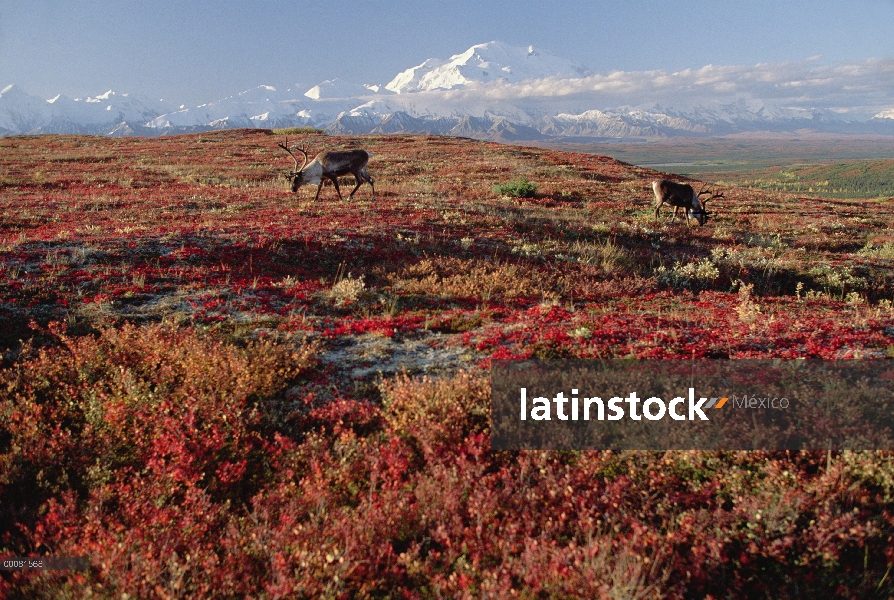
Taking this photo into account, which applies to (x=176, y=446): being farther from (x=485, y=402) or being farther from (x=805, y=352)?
(x=805, y=352)

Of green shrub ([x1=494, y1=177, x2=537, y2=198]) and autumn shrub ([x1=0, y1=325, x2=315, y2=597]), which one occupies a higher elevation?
green shrub ([x1=494, y1=177, x2=537, y2=198])

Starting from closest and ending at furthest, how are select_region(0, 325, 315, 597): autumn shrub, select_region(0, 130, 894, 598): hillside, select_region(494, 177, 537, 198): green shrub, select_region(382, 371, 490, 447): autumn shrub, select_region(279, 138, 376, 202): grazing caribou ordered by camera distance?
select_region(0, 130, 894, 598): hillside, select_region(0, 325, 315, 597): autumn shrub, select_region(382, 371, 490, 447): autumn shrub, select_region(279, 138, 376, 202): grazing caribou, select_region(494, 177, 537, 198): green shrub

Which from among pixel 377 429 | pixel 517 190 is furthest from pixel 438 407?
pixel 517 190

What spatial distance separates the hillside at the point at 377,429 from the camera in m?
3.84

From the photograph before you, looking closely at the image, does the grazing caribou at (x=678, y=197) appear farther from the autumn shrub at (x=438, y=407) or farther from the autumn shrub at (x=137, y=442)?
the autumn shrub at (x=137, y=442)

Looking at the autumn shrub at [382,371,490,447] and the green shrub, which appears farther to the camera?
A: the green shrub

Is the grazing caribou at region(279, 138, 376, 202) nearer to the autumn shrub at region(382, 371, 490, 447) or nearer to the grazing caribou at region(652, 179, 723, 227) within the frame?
the grazing caribou at region(652, 179, 723, 227)

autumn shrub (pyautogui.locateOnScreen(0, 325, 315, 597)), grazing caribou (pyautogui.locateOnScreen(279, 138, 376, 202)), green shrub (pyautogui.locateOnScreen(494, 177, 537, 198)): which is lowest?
autumn shrub (pyautogui.locateOnScreen(0, 325, 315, 597))

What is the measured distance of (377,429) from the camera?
5.74 m

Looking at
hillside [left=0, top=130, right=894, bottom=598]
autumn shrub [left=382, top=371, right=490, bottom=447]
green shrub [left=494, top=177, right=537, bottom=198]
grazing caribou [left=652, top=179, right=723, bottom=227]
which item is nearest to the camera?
hillside [left=0, top=130, right=894, bottom=598]

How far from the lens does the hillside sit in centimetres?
384

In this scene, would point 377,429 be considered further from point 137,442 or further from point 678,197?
point 678,197

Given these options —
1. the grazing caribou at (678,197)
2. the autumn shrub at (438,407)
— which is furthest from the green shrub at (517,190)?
the autumn shrub at (438,407)

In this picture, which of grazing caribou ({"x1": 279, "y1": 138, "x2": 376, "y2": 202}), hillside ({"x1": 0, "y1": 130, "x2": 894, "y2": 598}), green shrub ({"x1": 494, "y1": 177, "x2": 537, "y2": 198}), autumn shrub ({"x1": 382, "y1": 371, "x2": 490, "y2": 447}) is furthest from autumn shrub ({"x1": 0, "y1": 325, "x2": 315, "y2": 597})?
green shrub ({"x1": 494, "y1": 177, "x2": 537, "y2": 198})
